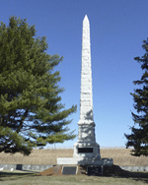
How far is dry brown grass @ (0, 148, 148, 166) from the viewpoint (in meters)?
24.8

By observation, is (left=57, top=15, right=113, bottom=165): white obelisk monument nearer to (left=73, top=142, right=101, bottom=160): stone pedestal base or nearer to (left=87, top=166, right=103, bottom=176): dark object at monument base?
(left=73, top=142, right=101, bottom=160): stone pedestal base

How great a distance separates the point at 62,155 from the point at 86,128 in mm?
11949

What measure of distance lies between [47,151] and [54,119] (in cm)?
1809

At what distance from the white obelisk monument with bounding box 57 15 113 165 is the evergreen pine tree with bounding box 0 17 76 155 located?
3.44 m

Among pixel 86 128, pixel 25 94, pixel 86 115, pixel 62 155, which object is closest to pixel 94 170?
pixel 86 128

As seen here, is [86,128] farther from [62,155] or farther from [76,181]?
[62,155]

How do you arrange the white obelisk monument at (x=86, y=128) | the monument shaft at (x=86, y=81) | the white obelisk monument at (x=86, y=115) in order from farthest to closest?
the monument shaft at (x=86, y=81) → the white obelisk monument at (x=86, y=115) → the white obelisk monument at (x=86, y=128)

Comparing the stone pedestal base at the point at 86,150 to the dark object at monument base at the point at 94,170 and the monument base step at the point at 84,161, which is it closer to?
the monument base step at the point at 84,161

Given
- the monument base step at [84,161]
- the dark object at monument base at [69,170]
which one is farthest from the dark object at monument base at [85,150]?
the dark object at monument base at [69,170]

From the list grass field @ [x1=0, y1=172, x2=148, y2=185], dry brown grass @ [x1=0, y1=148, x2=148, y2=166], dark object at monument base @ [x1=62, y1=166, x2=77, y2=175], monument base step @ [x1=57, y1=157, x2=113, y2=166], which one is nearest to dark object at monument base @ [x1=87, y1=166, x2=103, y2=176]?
dark object at monument base @ [x1=62, y1=166, x2=77, y2=175]

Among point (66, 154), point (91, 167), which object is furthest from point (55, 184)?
point (66, 154)

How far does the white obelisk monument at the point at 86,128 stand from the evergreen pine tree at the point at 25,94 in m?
3.44

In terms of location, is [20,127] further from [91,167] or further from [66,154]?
[66,154]

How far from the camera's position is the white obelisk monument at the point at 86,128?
1609cm
